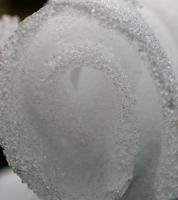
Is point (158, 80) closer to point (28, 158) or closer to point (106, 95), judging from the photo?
point (106, 95)

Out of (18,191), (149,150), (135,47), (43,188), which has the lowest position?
(18,191)

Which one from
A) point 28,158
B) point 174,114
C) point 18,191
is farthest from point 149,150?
point 18,191

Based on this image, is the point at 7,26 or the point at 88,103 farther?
the point at 7,26

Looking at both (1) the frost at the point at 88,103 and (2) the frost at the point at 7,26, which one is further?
(2) the frost at the point at 7,26

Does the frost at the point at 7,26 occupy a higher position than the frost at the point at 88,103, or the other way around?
the frost at the point at 88,103

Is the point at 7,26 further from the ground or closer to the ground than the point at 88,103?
closer to the ground
